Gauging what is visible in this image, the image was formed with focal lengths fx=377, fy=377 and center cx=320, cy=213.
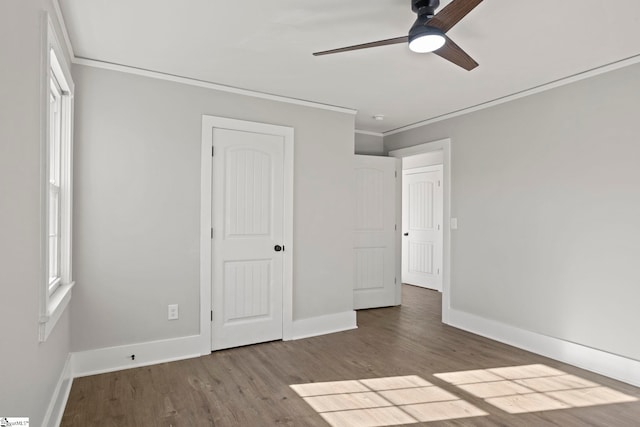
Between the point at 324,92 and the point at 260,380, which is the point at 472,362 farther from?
the point at 324,92

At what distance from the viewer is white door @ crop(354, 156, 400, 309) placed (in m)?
5.20

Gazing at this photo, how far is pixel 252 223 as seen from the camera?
12.4 ft

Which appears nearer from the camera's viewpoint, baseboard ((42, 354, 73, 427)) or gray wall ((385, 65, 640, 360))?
baseboard ((42, 354, 73, 427))

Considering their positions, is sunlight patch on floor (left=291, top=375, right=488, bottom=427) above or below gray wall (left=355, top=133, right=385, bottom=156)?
below

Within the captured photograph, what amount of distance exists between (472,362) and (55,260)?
3.46 metres

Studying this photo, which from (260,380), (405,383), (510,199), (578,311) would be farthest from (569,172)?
(260,380)

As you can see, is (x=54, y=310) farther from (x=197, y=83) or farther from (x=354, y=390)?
(x=197, y=83)

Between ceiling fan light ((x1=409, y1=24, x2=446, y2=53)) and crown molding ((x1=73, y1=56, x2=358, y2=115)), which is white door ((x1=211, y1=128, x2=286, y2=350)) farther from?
ceiling fan light ((x1=409, y1=24, x2=446, y2=53))

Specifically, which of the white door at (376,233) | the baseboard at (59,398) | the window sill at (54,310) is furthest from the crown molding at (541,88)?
the baseboard at (59,398)

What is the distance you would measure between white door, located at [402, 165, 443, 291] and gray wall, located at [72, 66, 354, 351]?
3987 millimetres

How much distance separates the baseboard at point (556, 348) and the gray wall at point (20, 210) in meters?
3.87

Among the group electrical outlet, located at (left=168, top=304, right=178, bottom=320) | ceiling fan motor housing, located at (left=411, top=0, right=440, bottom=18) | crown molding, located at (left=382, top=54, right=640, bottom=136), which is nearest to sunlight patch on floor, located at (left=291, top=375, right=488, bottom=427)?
electrical outlet, located at (left=168, top=304, right=178, bottom=320)

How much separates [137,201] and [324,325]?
90.9 inches

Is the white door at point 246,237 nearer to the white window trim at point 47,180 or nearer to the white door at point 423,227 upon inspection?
the white window trim at point 47,180
